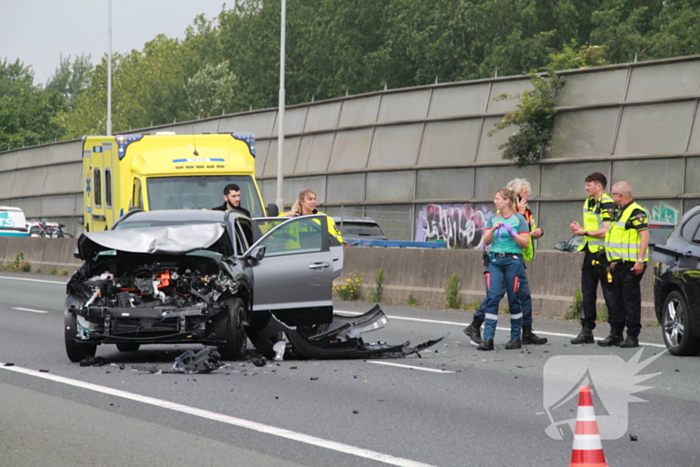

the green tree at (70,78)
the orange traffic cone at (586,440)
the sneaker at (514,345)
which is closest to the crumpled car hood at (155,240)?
the sneaker at (514,345)

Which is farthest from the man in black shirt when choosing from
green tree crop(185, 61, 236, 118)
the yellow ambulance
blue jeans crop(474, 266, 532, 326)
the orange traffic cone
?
green tree crop(185, 61, 236, 118)

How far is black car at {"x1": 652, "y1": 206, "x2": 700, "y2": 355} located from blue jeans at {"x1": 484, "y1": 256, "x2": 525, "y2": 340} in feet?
5.07

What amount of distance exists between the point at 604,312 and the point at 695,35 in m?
39.8

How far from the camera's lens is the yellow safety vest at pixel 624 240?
1216cm

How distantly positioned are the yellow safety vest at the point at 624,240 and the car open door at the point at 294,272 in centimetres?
324

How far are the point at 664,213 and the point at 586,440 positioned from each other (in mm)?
24854

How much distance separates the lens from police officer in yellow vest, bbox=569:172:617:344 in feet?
40.3

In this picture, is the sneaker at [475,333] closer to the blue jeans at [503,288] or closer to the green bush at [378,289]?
the blue jeans at [503,288]

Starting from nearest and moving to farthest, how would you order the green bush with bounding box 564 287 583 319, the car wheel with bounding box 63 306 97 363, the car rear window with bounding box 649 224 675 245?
the car wheel with bounding box 63 306 97 363, the green bush with bounding box 564 287 583 319, the car rear window with bounding box 649 224 675 245

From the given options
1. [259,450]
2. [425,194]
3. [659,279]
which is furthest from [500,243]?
[425,194]

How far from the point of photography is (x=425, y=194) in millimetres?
35750

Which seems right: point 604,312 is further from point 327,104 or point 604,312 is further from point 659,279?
point 327,104

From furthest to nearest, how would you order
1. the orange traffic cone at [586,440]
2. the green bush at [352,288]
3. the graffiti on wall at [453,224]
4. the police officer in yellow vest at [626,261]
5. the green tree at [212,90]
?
the green tree at [212,90], the graffiti on wall at [453,224], the green bush at [352,288], the police officer in yellow vest at [626,261], the orange traffic cone at [586,440]

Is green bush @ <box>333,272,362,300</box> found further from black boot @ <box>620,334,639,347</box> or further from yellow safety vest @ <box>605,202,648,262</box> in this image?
black boot @ <box>620,334,639,347</box>
